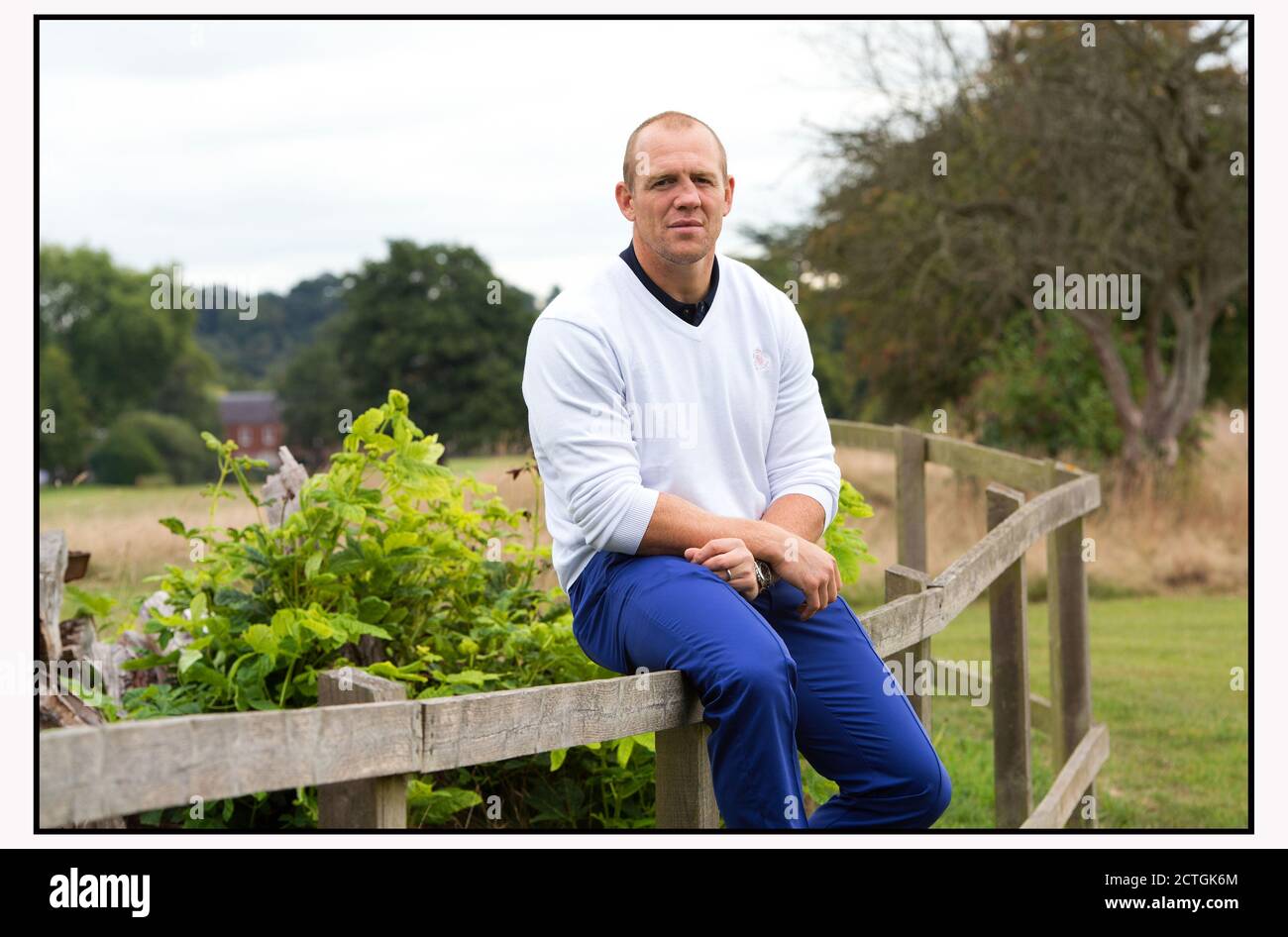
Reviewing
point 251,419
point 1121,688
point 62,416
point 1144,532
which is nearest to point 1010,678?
point 1121,688

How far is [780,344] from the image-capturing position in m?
3.55

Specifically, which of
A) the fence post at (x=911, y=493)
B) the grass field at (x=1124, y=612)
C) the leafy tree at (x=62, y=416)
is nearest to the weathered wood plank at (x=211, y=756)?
the grass field at (x=1124, y=612)

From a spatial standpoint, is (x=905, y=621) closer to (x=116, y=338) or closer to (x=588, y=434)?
(x=588, y=434)

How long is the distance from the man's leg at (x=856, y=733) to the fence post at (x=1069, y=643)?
3247 millimetres

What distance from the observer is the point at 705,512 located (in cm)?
321

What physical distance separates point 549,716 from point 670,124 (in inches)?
56.7

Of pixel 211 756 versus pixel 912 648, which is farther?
pixel 912 648

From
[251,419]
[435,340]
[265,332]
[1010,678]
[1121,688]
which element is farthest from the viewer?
[265,332]

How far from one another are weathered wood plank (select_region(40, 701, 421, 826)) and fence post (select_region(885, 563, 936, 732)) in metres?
1.91

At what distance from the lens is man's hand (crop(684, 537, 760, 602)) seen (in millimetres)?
3131

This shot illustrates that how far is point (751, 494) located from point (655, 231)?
0.65 m

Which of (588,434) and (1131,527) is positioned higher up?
(588,434)

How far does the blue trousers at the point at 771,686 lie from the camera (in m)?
2.93
